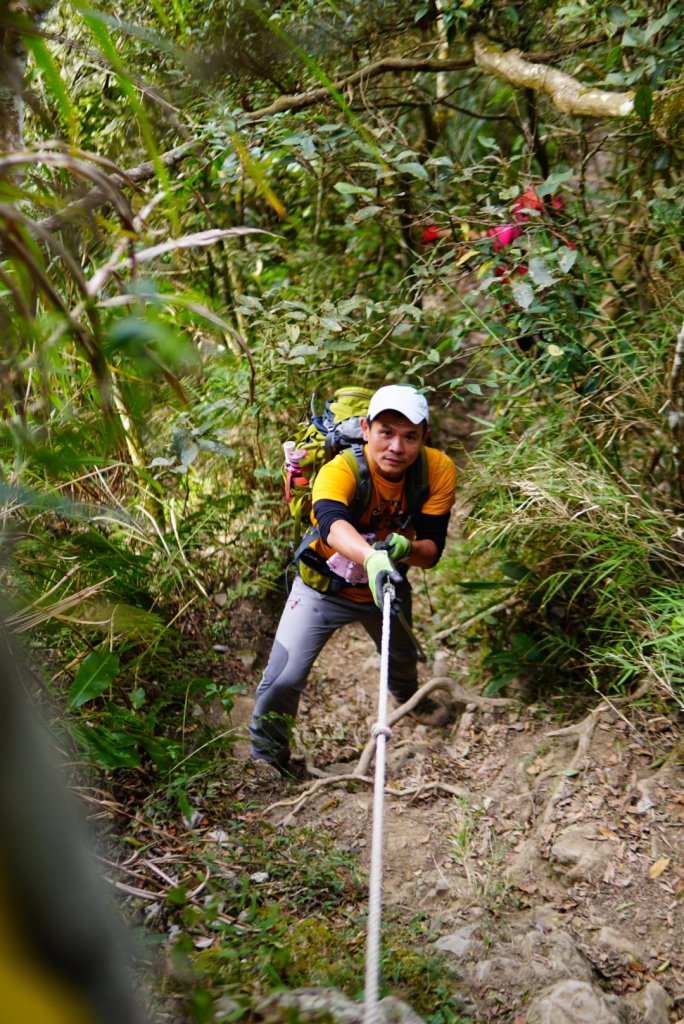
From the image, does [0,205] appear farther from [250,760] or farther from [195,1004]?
[250,760]

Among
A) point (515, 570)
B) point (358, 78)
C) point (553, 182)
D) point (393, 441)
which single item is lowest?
point (515, 570)

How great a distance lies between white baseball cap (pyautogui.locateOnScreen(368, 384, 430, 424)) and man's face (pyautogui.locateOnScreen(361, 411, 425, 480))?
38mm

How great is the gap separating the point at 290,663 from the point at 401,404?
1.43m

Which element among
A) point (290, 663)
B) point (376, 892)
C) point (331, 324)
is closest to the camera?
point (376, 892)

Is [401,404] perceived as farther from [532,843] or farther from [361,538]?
A: [532,843]

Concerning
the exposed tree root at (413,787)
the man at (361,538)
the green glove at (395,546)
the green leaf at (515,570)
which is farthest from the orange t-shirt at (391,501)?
the exposed tree root at (413,787)

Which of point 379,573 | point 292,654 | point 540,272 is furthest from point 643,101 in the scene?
point 292,654

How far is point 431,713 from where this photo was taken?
4531mm

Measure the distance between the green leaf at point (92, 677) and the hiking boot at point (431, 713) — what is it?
6.30 ft

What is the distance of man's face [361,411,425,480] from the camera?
3443 millimetres

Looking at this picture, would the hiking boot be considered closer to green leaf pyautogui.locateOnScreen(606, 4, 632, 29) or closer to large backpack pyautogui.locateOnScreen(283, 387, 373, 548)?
large backpack pyautogui.locateOnScreen(283, 387, 373, 548)

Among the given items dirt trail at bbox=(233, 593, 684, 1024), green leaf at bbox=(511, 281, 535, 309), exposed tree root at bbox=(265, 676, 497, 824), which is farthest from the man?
green leaf at bbox=(511, 281, 535, 309)

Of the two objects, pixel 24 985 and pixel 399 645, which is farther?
pixel 399 645

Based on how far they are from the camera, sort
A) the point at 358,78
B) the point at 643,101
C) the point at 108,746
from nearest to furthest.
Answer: the point at 108,746, the point at 643,101, the point at 358,78
